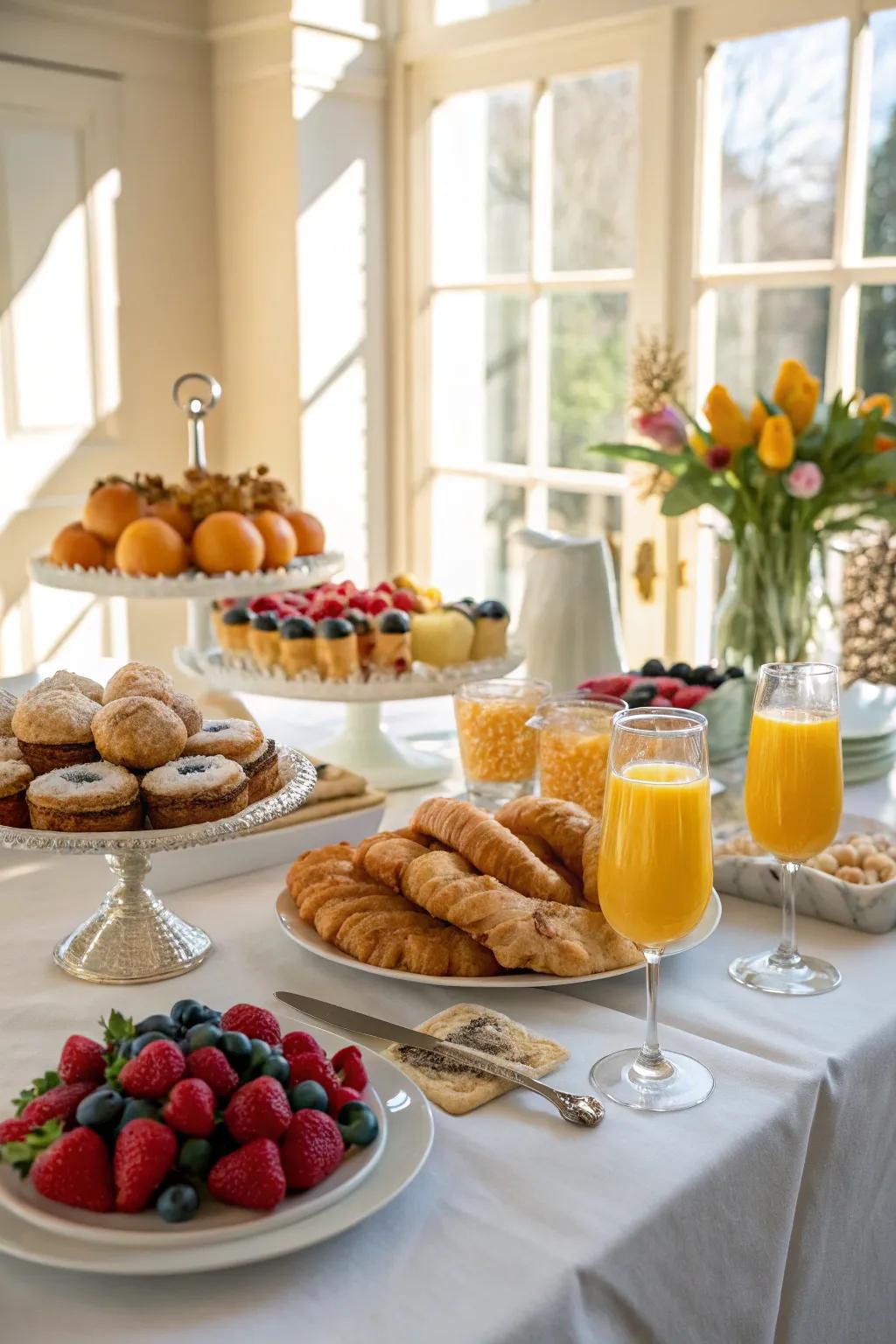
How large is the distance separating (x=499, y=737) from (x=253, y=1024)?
0.68m

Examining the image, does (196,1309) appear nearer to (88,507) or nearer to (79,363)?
(88,507)

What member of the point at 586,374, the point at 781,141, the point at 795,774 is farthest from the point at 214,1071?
the point at 586,374

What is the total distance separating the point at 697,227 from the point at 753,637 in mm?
1275

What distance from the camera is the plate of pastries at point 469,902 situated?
1.01m

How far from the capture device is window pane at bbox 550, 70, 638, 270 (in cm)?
295

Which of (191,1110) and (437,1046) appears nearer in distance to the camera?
(191,1110)

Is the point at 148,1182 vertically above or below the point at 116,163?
below

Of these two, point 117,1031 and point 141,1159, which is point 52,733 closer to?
point 117,1031

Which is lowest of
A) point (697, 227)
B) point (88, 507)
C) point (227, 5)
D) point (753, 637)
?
point (753, 637)

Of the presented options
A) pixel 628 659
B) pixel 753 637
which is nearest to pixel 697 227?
pixel 628 659

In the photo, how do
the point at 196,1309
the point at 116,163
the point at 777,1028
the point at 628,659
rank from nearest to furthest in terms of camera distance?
the point at 196,1309 < the point at 777,1028 < the point at 628,659 < the point at 116,163

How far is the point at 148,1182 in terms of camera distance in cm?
68

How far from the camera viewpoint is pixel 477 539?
354cm

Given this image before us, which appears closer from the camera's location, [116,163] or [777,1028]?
[777,1028]
